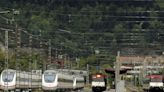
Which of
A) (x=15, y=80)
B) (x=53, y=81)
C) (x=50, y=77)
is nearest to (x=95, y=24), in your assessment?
(x=50, y=77)

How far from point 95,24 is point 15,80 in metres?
29.2

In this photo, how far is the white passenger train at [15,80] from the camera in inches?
2226

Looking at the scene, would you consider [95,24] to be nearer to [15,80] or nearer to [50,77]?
[50,77]

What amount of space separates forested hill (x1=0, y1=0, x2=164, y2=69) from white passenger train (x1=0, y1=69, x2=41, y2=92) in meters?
16.7

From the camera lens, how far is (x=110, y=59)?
294ft

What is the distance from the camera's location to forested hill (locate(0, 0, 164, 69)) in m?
80.9

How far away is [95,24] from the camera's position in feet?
276

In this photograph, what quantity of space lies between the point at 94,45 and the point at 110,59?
539cm

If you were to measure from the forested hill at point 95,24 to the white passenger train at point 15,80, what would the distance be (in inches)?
657

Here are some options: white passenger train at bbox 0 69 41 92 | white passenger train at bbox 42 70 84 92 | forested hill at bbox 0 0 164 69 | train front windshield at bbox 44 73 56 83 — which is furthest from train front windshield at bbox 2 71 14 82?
forested hill at bbox 0 0 164 69

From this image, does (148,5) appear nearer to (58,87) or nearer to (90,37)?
(90,37)

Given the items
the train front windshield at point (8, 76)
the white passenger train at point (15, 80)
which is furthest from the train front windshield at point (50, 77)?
the train front windshield at point (8, 76)

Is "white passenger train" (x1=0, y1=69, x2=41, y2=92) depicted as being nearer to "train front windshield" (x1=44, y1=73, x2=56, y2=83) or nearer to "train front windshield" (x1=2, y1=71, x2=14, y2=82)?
"train front windshield" (x1=2, y1=71, x2=14, y2=82)

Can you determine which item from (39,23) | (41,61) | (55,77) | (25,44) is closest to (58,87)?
(55,77)
